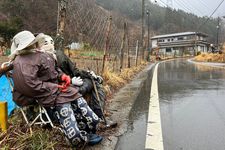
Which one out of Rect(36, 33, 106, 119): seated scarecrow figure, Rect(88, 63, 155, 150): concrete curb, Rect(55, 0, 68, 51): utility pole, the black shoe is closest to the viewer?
the black shoe

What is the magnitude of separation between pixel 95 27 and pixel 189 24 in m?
97.1

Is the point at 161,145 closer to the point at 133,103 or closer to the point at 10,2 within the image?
the point at 133,103

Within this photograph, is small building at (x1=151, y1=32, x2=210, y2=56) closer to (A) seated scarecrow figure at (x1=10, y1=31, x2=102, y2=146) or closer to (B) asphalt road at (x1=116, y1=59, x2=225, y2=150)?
(B) asphalt road at (x1=116, y1=59, x2=225, y2=150)

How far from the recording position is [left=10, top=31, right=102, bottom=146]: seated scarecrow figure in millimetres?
3334

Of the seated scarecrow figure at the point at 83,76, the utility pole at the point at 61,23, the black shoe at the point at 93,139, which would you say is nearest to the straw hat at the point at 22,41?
the seated scarecrow figure at the point at 83,76

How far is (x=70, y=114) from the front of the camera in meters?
3.54

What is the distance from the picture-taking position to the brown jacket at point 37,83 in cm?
331

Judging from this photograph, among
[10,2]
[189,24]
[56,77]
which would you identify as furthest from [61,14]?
[189,24]

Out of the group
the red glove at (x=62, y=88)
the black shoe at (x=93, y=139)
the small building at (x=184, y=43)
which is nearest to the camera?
the red glove at (x=62, y=88)

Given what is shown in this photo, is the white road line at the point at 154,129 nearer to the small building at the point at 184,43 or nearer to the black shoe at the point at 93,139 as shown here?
the black shoe at the point at 93,139

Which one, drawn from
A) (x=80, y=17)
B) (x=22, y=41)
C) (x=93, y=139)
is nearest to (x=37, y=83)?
(x=22, y=41)

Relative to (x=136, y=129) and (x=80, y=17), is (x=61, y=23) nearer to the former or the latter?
(x=80, y=17)

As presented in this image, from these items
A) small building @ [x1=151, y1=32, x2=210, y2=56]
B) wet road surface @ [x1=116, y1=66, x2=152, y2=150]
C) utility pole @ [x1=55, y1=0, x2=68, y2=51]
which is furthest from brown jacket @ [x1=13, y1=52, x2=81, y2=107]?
small building @ [x1=151, y1=32, x2=210, y2=56]

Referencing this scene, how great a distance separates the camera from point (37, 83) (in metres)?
3.35
